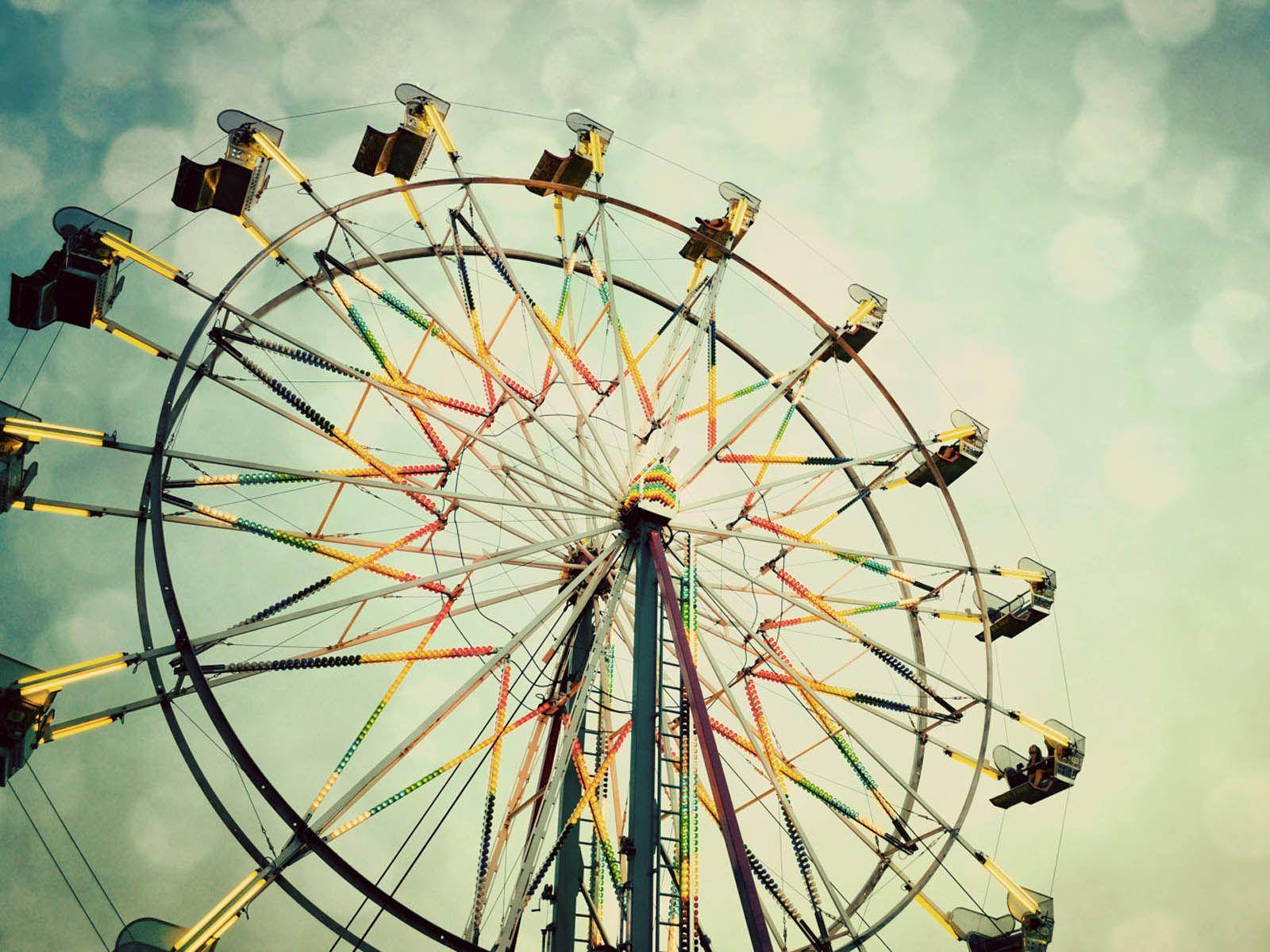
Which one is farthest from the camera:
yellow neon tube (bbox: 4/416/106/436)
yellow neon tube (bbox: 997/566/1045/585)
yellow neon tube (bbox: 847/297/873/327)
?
yellow neon tube (bbox: 847/297/873/327)

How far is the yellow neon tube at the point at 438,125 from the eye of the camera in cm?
1502

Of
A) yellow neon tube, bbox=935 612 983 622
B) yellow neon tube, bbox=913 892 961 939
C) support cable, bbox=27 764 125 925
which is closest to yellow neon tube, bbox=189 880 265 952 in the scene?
yellow neon tube, bbox=913 892 961 939

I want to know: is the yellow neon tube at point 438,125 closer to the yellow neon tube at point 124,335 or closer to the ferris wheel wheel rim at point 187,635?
the ferris wheel wheel rim at point 187,635

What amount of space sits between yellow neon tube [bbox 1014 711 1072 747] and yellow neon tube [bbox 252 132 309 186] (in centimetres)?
1346

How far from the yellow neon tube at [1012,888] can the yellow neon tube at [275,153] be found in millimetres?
14053

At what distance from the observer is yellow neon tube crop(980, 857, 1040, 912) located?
14.2m

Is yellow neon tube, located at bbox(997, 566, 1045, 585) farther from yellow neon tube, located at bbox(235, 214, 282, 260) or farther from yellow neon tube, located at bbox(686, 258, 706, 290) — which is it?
yellow neon tube, located at bbox(235, 214, 282, 260)

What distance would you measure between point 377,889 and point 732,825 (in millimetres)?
3493

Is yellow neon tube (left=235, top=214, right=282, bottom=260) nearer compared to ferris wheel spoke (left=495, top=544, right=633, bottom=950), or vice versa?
ferris wheel spoke (left=495, top=544, right=633, bottom=950)

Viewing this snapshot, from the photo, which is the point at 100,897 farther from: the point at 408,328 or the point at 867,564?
the point at 867,564

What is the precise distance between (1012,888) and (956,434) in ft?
23.6

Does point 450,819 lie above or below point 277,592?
below

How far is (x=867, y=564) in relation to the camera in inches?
621

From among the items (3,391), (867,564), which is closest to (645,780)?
(867,564)
